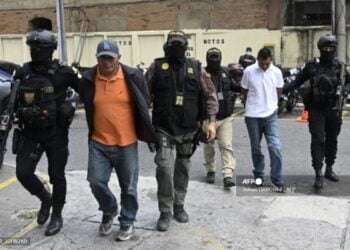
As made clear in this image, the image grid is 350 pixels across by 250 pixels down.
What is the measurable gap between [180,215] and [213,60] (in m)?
2.21

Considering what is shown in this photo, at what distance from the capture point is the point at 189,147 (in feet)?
19.2

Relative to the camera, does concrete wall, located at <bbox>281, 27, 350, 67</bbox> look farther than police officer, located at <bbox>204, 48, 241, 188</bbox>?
Yes

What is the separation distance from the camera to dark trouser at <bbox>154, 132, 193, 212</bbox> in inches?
224

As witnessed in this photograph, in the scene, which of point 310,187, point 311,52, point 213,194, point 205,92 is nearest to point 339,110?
point 310,187

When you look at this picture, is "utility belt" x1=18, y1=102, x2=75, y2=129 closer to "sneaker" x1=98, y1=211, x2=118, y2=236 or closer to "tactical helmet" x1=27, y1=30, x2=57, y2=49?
"tactical helmet" x1=27, y1=30, x2=57, y2=49

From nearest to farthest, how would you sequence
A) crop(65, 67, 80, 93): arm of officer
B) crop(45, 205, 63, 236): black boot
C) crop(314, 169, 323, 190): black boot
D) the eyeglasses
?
crop(65, 67, 80, 93): arm of officer
crop(45, 205, 63, 236): black boot
the eyeglasses
crop(314, 169, 323, 190): black boot

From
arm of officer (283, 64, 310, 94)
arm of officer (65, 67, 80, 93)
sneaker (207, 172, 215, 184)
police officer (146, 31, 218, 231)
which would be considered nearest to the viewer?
arm of officer (65, 67, 80, 93)

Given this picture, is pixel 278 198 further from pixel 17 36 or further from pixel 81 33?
pixel 17 36

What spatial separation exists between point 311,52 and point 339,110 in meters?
14.3

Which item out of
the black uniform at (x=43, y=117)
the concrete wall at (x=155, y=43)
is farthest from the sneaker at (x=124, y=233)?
the concrete wall at (x=155, y=43)

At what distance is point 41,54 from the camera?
538 centimetres

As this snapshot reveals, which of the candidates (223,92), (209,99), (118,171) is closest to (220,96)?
(223,92)

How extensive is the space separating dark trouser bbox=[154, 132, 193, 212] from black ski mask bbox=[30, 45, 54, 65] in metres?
1.20

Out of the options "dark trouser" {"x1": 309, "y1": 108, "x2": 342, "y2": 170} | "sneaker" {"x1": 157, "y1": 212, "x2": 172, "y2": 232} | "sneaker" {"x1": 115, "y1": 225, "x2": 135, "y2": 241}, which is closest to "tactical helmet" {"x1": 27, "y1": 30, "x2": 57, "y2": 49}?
"sneaker" {"x1": 115, "y1": 225, "x2": 135, "y2": 241}
